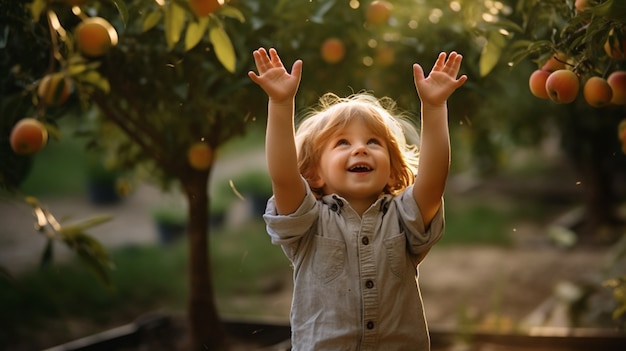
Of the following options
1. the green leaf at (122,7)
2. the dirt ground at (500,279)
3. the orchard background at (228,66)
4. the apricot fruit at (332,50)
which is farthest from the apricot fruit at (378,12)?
the dirt ground at (500,279)

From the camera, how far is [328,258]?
130cm

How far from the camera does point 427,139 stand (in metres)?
1.27

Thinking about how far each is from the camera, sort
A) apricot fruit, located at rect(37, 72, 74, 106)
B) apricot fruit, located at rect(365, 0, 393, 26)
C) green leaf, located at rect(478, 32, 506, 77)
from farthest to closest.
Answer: apricot fruit, located at rect(365, 0, 393, 26)
green leaf, located at rect(478, 32, 506, 77)
apricot fruit, located at rect(37, 72, 74, 106)

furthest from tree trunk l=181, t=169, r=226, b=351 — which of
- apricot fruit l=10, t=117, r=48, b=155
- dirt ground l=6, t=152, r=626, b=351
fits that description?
apricot fruit l=10, t=117, r=48, b=155

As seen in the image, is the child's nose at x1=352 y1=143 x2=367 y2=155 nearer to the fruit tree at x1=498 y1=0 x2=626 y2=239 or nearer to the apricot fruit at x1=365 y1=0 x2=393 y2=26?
→ the fruit tree at x1=498 y1=0 x2=626 y2=239

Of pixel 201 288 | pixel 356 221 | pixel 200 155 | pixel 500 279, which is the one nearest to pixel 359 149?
pixel 356 221

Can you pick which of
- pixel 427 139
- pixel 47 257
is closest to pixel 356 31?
pixel 427 139

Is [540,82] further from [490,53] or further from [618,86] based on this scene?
[490,53]

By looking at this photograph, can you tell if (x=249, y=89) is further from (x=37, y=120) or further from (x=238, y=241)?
(x=238, y=241)

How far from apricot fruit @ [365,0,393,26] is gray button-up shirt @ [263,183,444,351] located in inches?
30.6

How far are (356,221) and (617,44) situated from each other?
57 centimetres

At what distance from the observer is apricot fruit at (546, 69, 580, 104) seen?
1344 mm

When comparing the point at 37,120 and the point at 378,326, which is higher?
the point at 37,120

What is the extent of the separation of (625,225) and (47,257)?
4359 mm
